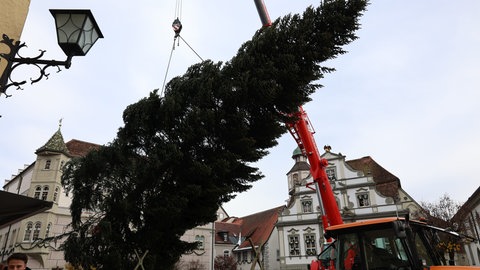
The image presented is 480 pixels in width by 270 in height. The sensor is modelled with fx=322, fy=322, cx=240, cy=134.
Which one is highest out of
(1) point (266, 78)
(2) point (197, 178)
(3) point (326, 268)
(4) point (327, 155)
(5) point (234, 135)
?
(4) point (327, 155)

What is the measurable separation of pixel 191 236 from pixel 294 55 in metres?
25.6

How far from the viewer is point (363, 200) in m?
31.5

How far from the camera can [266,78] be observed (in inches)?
336

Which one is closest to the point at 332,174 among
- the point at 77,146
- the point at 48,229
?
the point at 77,146

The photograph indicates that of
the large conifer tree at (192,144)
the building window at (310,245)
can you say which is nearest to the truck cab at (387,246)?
the large conifer tree at (192,144)

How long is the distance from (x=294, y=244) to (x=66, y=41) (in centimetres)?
3158

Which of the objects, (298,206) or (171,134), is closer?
Result: (171,134)

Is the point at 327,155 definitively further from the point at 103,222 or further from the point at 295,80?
the point at 103,222

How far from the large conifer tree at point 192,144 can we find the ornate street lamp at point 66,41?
4.11m

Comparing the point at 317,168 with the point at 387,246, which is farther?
the point at 317,168

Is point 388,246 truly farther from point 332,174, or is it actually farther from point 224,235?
point 224,235

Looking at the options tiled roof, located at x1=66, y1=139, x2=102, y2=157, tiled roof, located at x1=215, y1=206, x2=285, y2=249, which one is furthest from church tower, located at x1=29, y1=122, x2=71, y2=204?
tiled roof, located at x1=215, y1=206, x2=285, y2=249

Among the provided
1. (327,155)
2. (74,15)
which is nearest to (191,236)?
(327,155)

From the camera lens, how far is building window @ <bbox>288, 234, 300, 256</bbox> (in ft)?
105
